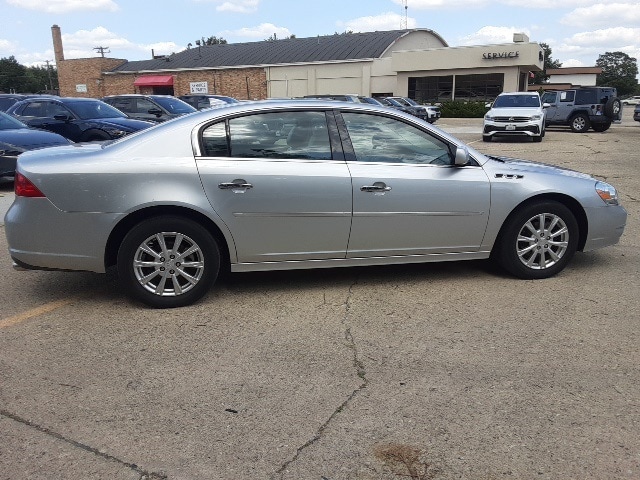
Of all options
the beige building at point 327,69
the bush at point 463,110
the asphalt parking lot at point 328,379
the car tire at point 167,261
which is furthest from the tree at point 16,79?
the asphalt parking lot at point 328,379

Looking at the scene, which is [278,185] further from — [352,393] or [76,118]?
[76,118]

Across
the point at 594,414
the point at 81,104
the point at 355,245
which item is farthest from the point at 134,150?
the point at 81,104

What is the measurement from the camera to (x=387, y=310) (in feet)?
15.0

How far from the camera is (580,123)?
25.5 meters

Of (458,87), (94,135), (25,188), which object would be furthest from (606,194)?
(458,87)

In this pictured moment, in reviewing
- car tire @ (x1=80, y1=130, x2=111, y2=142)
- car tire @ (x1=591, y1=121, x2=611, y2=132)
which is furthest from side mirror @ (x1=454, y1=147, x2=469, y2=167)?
car tire @ (x1=591, y1=121, x2=611, y2=132)

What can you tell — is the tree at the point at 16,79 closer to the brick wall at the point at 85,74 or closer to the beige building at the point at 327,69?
the brick wall at the point at 85,74

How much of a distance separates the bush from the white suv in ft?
62.4

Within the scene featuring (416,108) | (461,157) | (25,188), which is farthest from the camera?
(416,108)

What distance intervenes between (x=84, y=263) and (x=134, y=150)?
37.1 inches

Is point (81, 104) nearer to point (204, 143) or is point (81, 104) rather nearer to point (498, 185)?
point (204, 143)

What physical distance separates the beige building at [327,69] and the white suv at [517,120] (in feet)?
79.2

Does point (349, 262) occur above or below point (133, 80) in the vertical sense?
below

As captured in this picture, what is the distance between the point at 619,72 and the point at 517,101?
143230 mm
